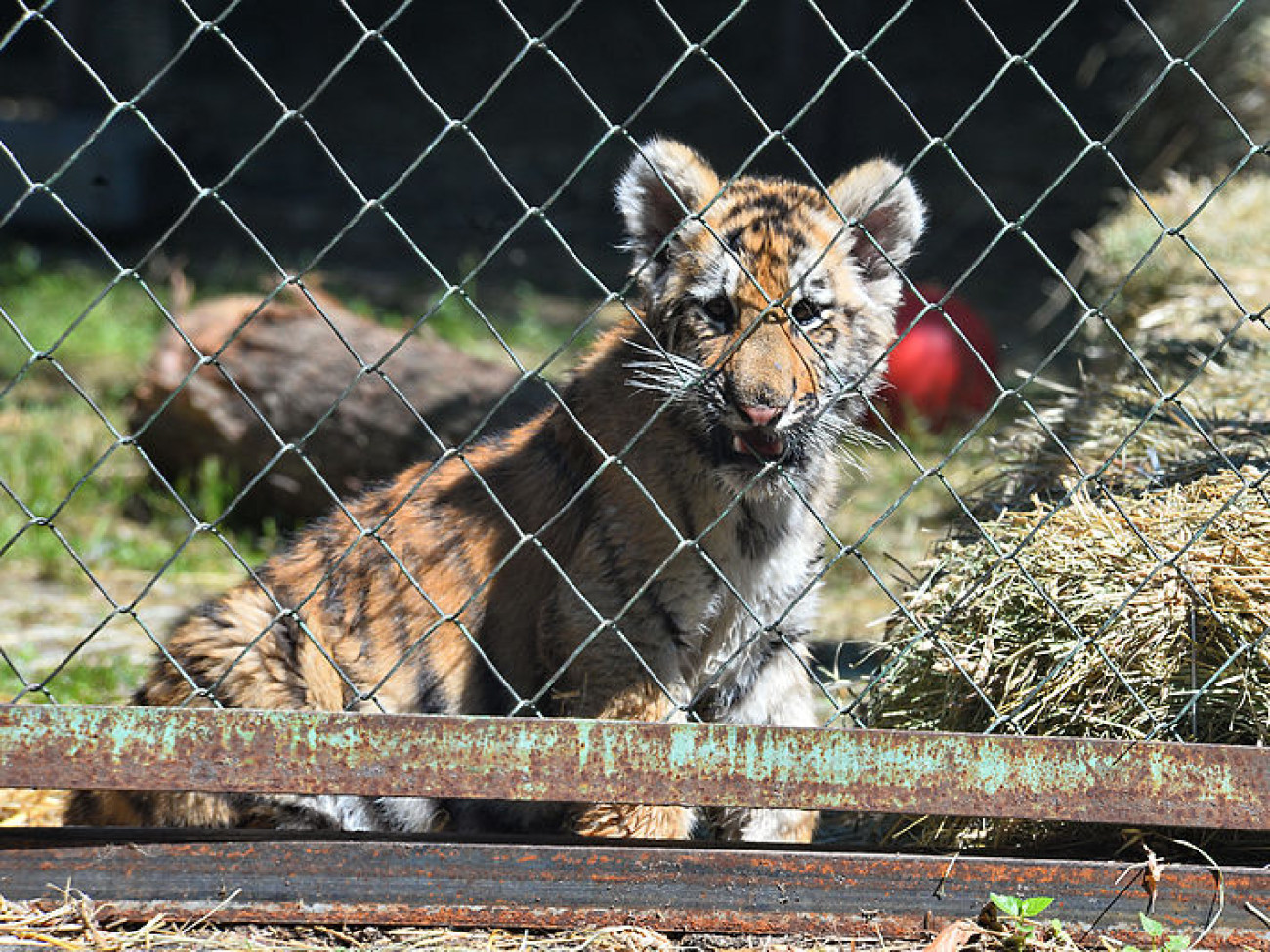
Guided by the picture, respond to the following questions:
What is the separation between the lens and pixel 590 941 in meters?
3.19

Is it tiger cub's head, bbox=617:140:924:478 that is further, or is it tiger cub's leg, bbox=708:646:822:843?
tiger cub's leg, bbox=708:646:822:843

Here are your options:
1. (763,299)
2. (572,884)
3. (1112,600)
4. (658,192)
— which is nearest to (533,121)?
(658,192)

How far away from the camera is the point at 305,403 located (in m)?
7.28

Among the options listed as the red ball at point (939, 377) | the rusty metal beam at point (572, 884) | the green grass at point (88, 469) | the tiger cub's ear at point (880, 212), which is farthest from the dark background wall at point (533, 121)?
the rusty metal beam at point (572, 884)

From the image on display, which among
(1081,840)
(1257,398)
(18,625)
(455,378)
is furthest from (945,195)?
(1081,840)

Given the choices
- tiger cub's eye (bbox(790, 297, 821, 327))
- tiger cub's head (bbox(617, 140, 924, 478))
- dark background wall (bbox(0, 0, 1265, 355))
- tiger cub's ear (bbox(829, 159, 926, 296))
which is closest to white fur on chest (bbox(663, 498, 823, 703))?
tiger cub's head (bbox(617, 140, 924, 478))

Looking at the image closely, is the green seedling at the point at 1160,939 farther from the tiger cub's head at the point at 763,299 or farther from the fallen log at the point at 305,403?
the fallen log at the point at 305,403

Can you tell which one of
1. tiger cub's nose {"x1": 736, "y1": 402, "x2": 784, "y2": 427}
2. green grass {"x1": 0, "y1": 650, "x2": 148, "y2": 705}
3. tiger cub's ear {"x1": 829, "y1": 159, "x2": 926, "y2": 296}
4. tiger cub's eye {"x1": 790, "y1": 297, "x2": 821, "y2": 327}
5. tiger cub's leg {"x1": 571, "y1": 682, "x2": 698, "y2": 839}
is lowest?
green grass {"x1": 0, "y1": 650, "x2": 148, "y2": 705}

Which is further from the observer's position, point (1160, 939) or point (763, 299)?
point (763, 299)

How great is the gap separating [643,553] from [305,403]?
3788mm

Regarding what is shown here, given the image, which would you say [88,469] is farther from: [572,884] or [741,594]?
[572,884]

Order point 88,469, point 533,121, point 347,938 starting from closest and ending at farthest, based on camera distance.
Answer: point 347,938 < point 88,469 < point 533,121

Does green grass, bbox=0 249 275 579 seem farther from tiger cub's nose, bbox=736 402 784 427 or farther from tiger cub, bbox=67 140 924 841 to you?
tiger cub's nose, bbox=736 402 784 427

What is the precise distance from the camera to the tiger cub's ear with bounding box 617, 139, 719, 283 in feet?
12.9
